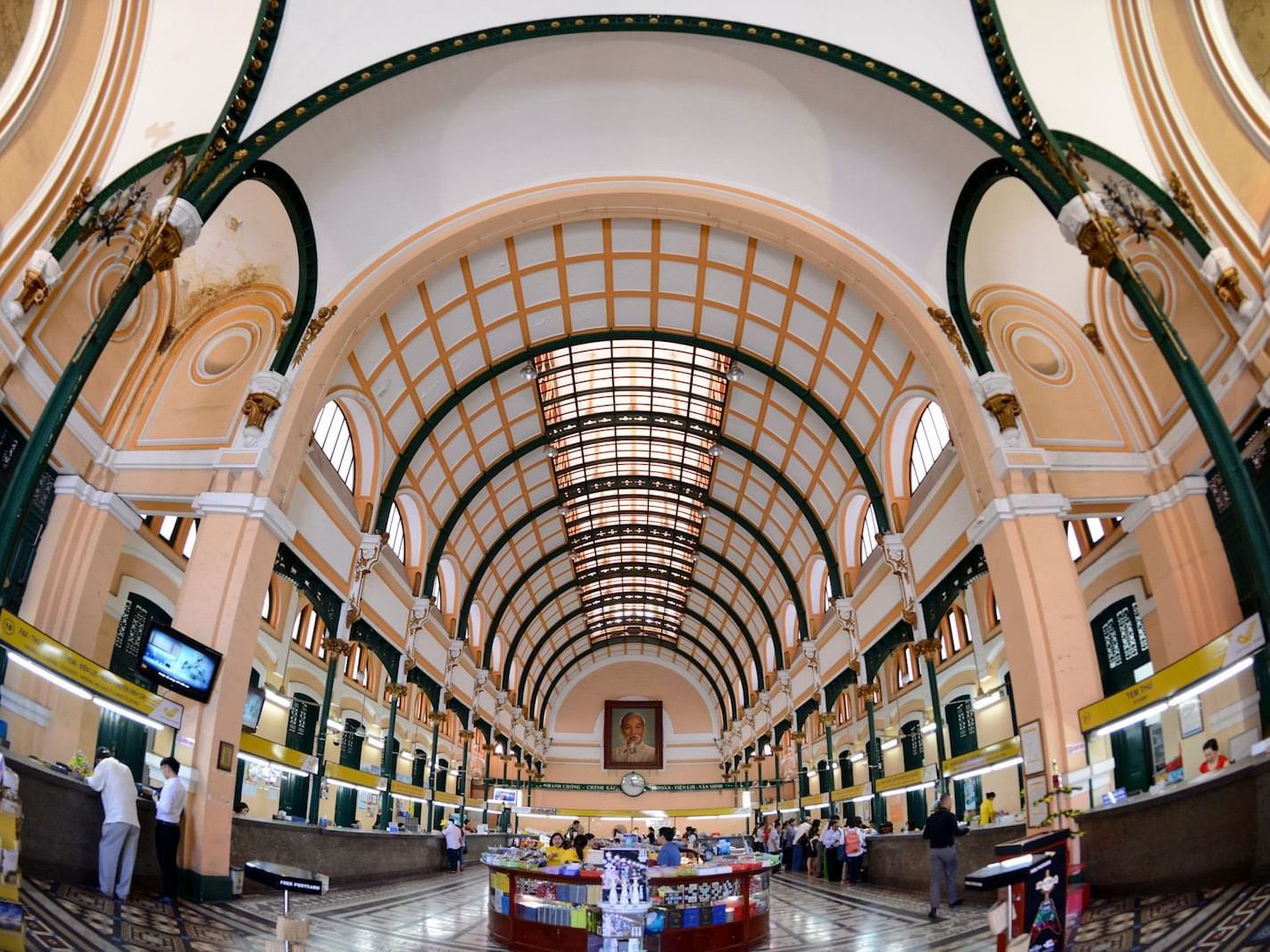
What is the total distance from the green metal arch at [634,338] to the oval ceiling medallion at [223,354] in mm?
4937

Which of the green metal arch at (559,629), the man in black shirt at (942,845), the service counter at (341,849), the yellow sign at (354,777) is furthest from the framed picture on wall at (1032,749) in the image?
the green metal arch at (559,629)

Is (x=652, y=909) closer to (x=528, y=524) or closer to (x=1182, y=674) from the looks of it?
(x=1182, y=674)

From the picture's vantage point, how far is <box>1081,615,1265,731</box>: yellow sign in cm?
711

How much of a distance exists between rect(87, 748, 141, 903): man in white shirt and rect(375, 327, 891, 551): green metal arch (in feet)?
31.8

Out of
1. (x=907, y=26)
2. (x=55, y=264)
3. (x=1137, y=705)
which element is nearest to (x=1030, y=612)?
(x=1137, y=705)

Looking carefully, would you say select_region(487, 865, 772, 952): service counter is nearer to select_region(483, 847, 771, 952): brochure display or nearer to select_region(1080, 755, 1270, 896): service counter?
select_region(483, 847, 771, 952): brochure display

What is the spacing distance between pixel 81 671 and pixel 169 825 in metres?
1.92

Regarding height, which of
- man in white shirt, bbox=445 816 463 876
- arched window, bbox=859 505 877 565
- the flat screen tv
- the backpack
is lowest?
man in white shirt, bbox=445 816 463 876

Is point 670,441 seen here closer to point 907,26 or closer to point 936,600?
point 936,600

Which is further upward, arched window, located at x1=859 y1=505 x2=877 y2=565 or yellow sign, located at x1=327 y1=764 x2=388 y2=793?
arched window, located at x1=859 y1=505 x2=877 y2=565

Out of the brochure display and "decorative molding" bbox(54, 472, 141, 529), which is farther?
"decorative molding" bbox(54, 472, 141, 529)

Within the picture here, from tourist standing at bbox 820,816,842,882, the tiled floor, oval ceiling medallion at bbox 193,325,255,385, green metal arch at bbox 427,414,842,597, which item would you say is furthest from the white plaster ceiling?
tourist standing at bbox 820,816,842,882

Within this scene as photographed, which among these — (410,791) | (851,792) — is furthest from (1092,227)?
(410,791)

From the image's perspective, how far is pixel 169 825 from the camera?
8312 mm
